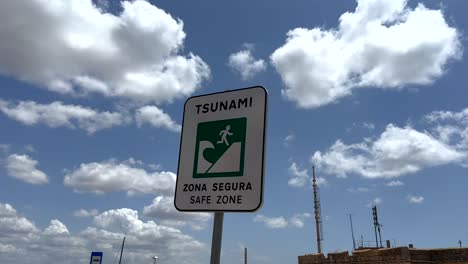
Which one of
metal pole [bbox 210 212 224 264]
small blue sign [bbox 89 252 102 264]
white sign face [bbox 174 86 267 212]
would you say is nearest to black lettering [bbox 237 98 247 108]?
white sign face [bbox 174 86 267 212]

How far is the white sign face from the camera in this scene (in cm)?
228

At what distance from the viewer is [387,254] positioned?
1120 inches

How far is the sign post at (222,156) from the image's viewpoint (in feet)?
7.47

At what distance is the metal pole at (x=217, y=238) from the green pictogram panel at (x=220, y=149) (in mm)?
250

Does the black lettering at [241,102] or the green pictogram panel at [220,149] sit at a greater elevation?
the black lettering at [241,102]

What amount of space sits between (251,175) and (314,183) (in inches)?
2437

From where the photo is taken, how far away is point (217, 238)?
2.31 meters

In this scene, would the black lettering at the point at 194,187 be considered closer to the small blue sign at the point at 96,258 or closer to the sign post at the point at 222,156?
the sign post at the point at 222,156

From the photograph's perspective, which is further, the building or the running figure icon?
the building

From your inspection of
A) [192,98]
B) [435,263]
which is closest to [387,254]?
[435,263]

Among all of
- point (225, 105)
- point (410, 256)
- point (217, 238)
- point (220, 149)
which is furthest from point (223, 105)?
point (410, 256)

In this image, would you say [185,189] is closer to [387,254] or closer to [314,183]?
[387,254]

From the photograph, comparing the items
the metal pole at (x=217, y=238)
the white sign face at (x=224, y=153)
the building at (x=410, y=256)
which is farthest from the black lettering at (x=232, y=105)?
the building at (x=410, y=256)

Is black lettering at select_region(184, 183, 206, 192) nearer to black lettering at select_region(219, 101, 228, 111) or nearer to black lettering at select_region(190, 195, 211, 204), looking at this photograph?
black lettering at select_region(190, 195, 211, 204)
